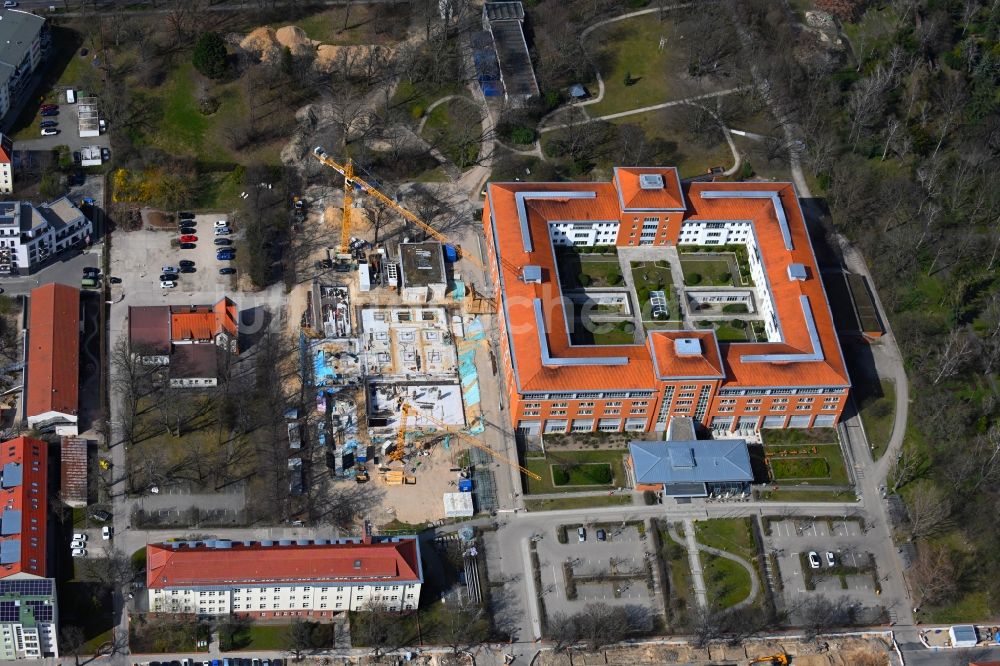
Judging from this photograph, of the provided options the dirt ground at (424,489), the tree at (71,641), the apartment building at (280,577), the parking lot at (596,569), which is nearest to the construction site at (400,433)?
the dirt ground at (424,489)

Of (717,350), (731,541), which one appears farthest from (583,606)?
(717,350)

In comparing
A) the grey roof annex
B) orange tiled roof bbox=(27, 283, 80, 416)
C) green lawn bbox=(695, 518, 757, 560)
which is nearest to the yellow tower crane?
the grey roof annex

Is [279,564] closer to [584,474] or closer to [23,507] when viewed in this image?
[23,507]

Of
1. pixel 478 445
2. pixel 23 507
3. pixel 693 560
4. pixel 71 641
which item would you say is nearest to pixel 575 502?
pixel 478 445

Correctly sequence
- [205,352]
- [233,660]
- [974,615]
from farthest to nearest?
[205,352], [974,615], [233,660]

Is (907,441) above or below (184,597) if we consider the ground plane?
above

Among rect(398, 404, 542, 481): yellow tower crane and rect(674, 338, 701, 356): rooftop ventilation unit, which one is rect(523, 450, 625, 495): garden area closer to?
rect(398, 404, 542, 481): yellow tower crane

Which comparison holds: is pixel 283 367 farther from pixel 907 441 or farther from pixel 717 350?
pixel 907 441
